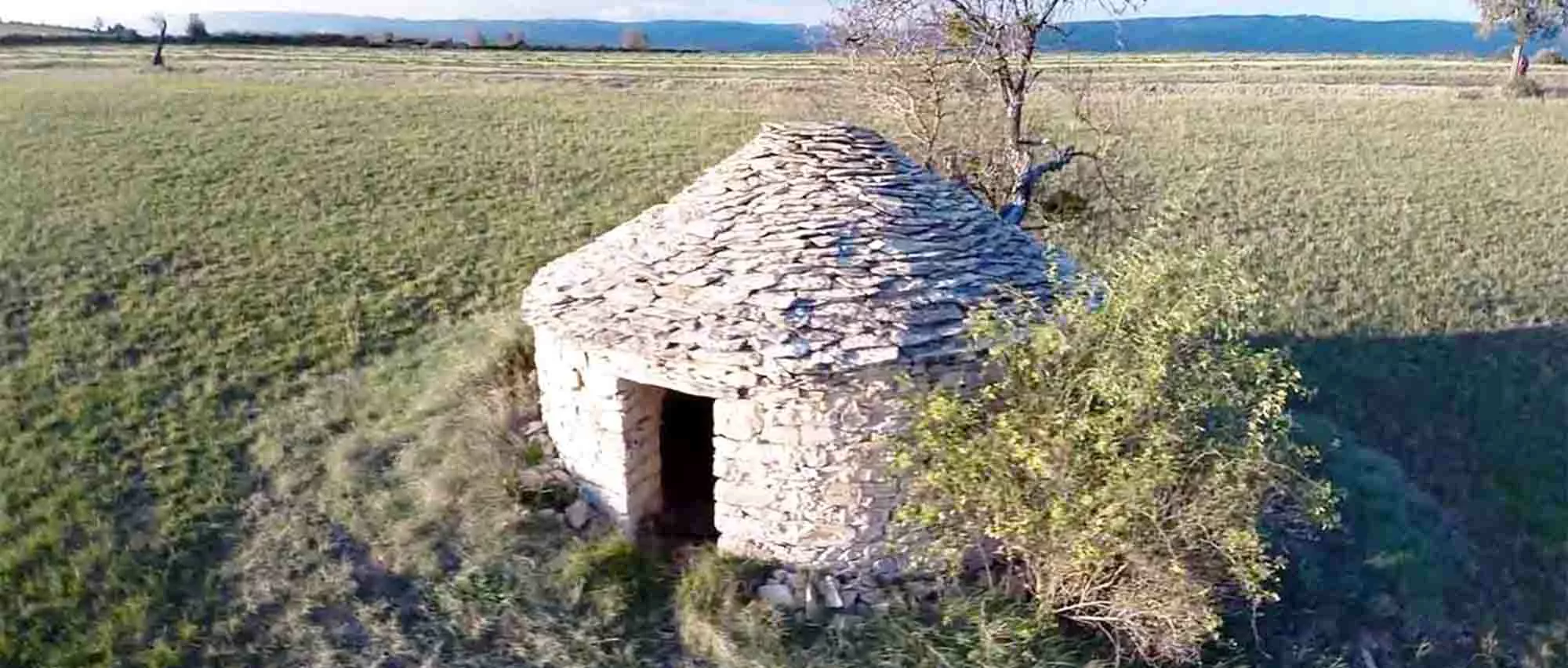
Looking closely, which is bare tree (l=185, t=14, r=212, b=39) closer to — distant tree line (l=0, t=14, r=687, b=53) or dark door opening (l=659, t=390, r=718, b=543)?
distant tree line (l=0, t=14, r=687, b=53)

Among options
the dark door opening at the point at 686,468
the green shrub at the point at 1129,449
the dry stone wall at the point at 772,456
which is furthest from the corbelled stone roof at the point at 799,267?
the dark door opening at the point at 686,468

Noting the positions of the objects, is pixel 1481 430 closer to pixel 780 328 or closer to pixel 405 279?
pixel 780 328

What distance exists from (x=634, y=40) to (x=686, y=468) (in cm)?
5552

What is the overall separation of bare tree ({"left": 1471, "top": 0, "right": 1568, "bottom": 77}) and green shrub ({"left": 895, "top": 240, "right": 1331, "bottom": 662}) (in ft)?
131

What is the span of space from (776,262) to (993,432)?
1973 millimetres

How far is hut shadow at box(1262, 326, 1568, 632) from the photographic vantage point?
9.01 metres

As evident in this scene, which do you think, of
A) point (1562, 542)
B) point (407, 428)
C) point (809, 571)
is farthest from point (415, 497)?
point (1562, 542)

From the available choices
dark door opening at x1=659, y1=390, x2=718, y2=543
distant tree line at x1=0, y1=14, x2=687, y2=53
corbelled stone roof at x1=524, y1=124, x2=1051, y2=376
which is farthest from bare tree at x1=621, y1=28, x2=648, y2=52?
corbelled stone roof at x1=524, y1=124, x2=1051, y2=376

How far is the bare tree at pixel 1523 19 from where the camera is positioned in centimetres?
3762

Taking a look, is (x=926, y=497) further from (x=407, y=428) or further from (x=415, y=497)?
(x=407, y=428)

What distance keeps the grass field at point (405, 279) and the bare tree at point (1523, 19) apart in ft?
35.3

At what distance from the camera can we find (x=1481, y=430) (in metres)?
11.2

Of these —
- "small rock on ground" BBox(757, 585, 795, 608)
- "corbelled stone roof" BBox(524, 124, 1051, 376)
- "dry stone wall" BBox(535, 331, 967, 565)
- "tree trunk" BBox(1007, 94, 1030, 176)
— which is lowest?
"small rock on ground" BBox(757, 585, 795, 608)

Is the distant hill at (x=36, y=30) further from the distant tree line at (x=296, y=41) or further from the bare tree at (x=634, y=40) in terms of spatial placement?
the bare tree at (x=634, y=40)
